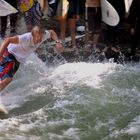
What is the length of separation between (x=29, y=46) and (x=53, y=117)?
1.26 meters

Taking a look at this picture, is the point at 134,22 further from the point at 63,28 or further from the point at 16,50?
the point at 16,50

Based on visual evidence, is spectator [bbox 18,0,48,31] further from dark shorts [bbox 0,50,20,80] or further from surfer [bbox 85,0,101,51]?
dark shorts [bbox 0,50,20,80]

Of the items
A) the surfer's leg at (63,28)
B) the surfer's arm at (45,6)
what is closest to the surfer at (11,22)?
the surfer's arm at (45,6)

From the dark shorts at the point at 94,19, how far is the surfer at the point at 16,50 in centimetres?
234

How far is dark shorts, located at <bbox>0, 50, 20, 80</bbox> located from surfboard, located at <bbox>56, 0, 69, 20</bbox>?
96.2 inches

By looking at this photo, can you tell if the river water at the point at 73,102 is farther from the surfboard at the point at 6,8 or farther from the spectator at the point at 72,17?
the surfboard at the point at 6,8

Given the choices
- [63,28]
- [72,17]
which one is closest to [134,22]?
[72,17]

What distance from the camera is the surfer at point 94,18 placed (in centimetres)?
1034

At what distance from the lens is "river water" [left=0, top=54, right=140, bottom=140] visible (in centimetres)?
→ 720

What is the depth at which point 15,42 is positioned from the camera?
26.5ft

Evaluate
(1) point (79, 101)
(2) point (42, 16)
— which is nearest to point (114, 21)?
(2) point (42, 16)

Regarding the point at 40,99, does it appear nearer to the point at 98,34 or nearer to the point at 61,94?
the point at 61,94

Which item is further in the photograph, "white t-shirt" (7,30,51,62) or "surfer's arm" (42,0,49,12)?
"surfer's arm" (42,0,49,12)

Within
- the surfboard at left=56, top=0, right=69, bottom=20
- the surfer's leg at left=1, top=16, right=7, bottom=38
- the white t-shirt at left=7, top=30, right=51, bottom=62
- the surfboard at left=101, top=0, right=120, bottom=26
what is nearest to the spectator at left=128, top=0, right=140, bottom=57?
the surfboard at left=101, top=0, right=120, bottom=26
